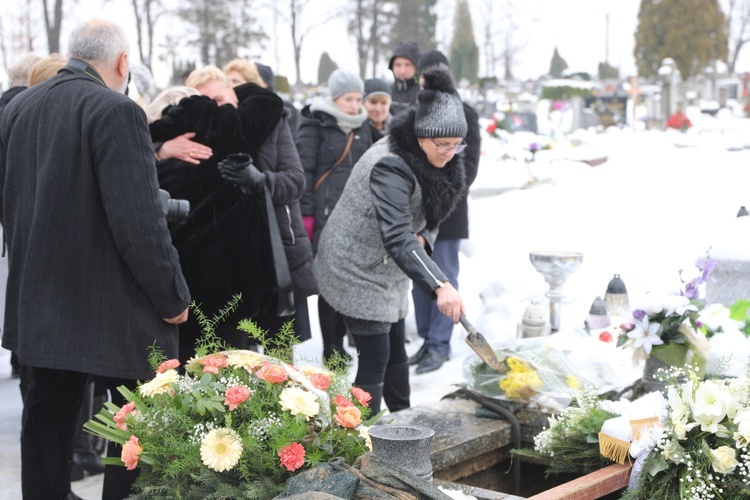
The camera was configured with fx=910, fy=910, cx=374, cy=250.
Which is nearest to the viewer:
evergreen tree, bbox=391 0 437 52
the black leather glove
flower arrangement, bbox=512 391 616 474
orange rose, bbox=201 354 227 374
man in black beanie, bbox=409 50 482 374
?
orange rose, bbox=201 354 227 374

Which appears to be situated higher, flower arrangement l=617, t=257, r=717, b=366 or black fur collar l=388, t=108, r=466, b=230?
black fur collar l=388, t=108, r=466, b=230

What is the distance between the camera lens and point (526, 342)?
4.04 metres

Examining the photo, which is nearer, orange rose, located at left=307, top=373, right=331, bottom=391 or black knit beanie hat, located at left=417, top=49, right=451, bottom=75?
orange rose, located at left=307, top=373, right=331, bottom=391

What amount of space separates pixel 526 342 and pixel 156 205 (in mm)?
1886

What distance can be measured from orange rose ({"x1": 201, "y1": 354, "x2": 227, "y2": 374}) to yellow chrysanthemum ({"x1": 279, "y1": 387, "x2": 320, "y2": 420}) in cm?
22

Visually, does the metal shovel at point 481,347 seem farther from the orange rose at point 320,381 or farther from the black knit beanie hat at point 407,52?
the black knit beanie hat at point 407,52

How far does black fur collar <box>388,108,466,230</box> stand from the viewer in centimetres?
353

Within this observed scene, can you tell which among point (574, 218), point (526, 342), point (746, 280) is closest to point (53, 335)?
point (526, 342)

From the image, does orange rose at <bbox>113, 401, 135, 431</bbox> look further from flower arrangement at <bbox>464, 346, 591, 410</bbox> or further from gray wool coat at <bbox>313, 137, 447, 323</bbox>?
flower arrangement at <bbox>464, 346, 591, 410</bbox>

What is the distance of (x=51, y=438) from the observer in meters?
2.94

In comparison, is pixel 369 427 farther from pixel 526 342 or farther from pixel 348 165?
pixel 348 165

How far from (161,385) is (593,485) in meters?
1.37

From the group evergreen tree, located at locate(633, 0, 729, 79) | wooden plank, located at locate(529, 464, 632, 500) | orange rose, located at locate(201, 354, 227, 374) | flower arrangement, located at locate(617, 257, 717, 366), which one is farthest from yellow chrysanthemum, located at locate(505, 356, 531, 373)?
evergreen tree, located at locate(633, 0, 729, 79)

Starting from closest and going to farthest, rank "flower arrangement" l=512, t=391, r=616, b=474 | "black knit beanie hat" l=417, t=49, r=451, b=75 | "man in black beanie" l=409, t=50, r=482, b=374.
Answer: "flower arrangement" l=512, t=391, r=616, b=474 < "black knit beanie hat" l=417, t=49, r=451, b=75 < "man in black beanie" l=409, t=50, r=482, b=374
